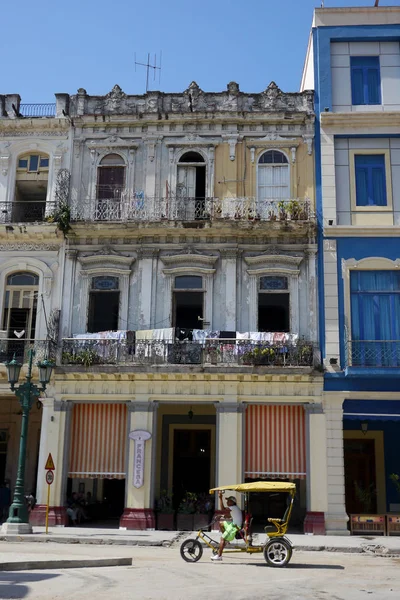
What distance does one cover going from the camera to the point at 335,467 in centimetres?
1989

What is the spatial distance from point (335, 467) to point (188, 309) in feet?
20.9

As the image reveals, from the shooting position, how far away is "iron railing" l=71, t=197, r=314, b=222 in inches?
855

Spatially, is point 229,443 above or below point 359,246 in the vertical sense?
below

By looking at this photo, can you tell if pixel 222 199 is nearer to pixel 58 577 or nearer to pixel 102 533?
pixel 102 533

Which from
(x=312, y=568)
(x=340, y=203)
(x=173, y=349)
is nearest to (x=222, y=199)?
(x=340, y=203)

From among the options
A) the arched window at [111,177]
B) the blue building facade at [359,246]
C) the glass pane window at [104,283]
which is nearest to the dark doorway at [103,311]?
the glass pane window at [104,283]

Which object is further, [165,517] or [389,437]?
[389,437]

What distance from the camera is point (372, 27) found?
74.2ft

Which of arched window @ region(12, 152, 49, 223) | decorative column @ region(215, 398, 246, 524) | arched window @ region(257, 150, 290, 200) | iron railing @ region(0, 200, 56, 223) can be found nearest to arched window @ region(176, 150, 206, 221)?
arched window @ region(257, 150, 290, 200)

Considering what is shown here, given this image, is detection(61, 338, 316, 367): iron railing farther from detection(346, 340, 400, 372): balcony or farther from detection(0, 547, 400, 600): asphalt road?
detection(0, 547, 400, 600): asphalt road

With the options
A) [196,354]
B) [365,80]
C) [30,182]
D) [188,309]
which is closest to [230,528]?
[196,354]

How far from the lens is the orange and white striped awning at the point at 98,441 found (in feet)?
68.4

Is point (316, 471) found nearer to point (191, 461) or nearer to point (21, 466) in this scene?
point (191, 461)

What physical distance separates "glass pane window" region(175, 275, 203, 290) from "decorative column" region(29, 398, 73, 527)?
4898mm
